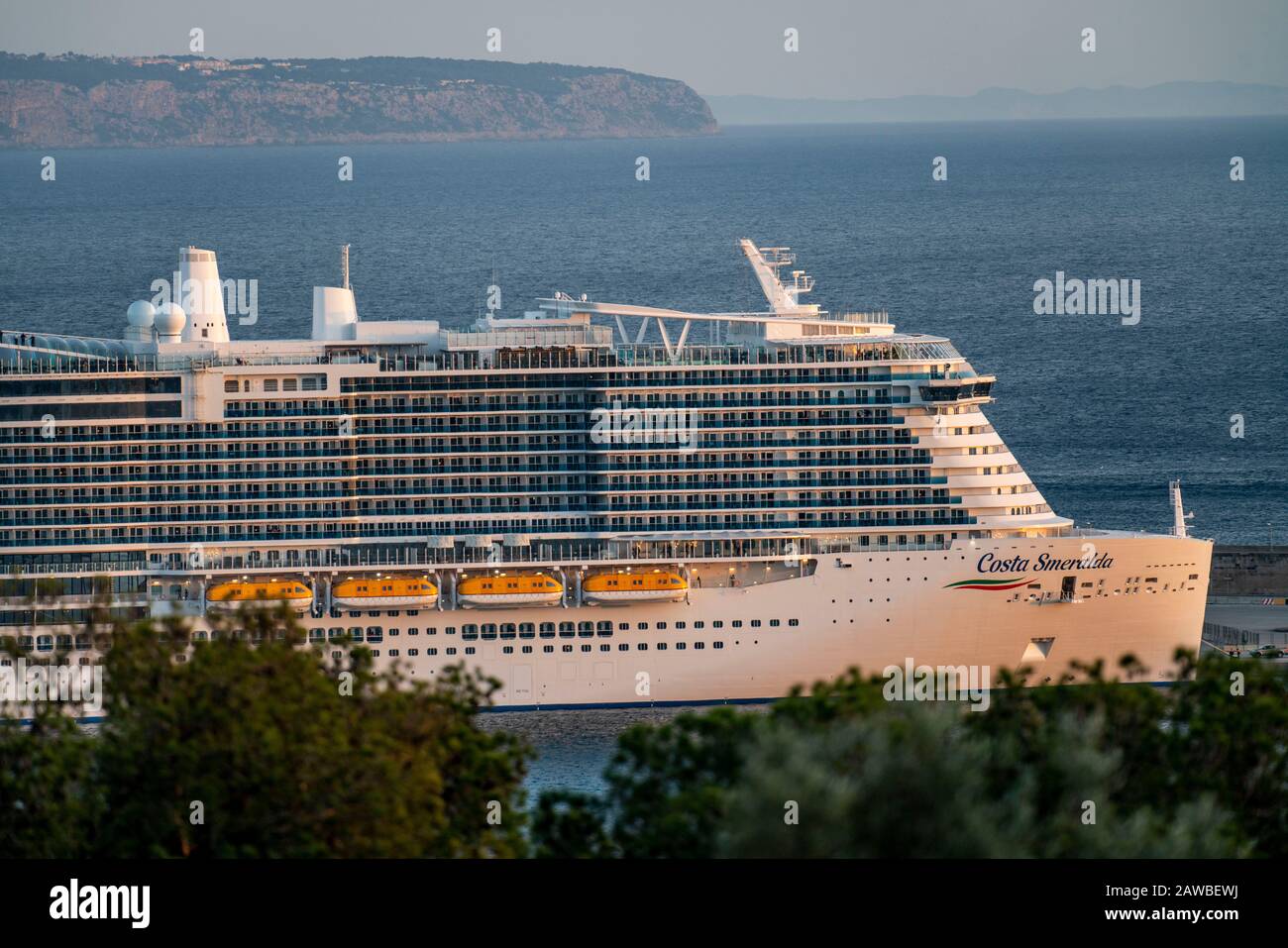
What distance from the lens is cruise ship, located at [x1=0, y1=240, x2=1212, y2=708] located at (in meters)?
57.1

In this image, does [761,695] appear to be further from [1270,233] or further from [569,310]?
[1270,233]

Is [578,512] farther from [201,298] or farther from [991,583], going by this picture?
[201,298]

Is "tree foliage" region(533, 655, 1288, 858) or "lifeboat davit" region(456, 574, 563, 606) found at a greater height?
"lifeboat davit" region(456, 574, 563, 606)

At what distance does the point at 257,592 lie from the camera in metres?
56.8

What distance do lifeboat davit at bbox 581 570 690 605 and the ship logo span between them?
6358 millimetres

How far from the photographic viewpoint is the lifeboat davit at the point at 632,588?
56719 millimetres

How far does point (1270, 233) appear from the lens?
6004 inches

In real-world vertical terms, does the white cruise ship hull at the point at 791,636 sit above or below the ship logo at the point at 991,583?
below

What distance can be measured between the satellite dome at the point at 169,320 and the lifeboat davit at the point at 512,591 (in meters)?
9.70

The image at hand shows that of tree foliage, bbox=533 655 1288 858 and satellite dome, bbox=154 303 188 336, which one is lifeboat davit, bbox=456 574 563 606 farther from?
tree foliage, bbox=533 655 1288 858

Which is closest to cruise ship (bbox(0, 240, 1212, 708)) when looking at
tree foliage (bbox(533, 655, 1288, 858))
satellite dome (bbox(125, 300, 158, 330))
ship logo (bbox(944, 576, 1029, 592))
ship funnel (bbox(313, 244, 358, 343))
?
ship logo (bbox(944, 576, 1029, 592))

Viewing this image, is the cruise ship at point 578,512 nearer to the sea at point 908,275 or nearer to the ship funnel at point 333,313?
the ship funnel at point 333,313

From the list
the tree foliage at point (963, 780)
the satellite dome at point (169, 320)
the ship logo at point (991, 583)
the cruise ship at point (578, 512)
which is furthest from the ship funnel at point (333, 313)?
the tree foliage at point (963, 780)

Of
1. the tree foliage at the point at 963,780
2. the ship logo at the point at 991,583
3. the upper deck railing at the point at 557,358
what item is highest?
the upper deck railing at the point at 557,358
